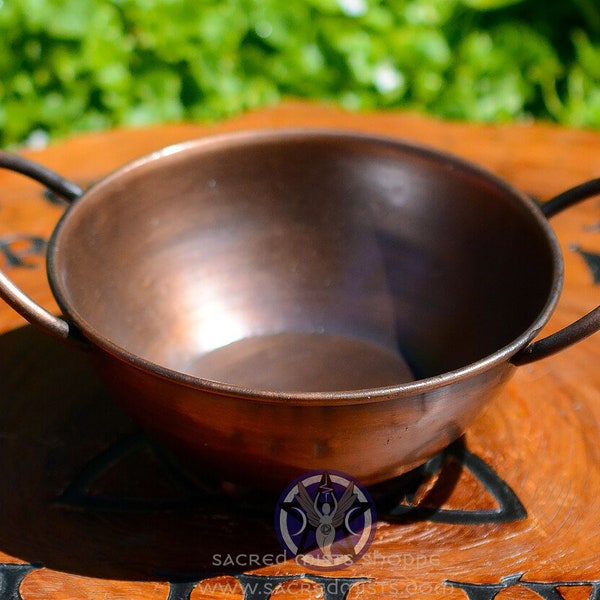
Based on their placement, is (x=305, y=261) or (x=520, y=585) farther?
(x=305, y=261)

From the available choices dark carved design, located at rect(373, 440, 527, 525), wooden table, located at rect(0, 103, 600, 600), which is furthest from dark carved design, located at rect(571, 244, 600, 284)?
dark carved design, located at rect(373, 440, 527, 525)

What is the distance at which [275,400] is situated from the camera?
1.79 feet

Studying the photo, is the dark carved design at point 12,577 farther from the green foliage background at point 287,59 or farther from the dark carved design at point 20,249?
the green foliage background at point 287,59

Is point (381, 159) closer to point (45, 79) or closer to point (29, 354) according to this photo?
point (29, 354)

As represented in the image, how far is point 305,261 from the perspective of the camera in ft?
3.19

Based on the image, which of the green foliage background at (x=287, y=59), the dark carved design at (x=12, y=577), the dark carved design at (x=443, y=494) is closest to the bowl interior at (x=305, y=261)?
the dark carved design at (x=443, y=494)

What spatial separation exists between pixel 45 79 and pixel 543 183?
3.32ft

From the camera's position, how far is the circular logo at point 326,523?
2.15 ft

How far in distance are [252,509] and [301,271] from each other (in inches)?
13.8

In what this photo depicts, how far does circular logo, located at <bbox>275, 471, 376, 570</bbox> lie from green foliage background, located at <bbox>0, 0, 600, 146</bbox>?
1146mm

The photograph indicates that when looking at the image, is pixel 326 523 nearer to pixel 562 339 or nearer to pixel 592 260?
pixel 562 339

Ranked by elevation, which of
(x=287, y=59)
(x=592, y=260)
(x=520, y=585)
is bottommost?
(x=520, y=585)

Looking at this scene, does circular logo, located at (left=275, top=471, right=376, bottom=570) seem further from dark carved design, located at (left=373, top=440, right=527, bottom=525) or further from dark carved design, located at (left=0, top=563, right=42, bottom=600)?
dark carved design, located at (left=0, top=563, right=42, bottom=600)

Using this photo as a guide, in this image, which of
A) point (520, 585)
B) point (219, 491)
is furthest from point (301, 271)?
point (520, 585)
